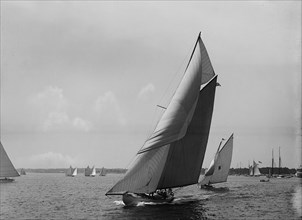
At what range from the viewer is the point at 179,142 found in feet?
143

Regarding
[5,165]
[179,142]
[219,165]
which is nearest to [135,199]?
[179,142]

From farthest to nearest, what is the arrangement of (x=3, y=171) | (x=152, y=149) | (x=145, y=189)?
(x=3, y=171)
(x=145, y=189)
(x=152, y=149)

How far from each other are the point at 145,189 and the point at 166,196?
4.12m

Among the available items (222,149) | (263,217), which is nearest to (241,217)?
(263,217)

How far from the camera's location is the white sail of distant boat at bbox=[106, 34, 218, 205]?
38.4m

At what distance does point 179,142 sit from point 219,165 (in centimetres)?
3366

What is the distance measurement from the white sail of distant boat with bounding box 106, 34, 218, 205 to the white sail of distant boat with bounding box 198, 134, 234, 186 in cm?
2715

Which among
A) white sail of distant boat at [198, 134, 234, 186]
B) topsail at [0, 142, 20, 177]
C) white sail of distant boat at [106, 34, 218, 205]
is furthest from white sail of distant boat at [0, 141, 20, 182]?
white sail of distant boat at [106, 34, 218, 205]

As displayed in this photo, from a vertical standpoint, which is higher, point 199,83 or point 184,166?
point 199,83

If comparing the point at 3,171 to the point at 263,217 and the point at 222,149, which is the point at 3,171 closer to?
the point at 222,149

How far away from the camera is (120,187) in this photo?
37938mm

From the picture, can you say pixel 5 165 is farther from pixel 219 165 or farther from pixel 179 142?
pixel 179 142

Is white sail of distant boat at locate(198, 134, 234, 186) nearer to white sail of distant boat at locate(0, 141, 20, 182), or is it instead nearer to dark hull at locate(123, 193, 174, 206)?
dark hull at locate(123, 193, 174, 206)

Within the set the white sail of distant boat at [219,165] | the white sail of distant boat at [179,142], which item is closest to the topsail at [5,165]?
the white sail of distant boat at [219,165]
